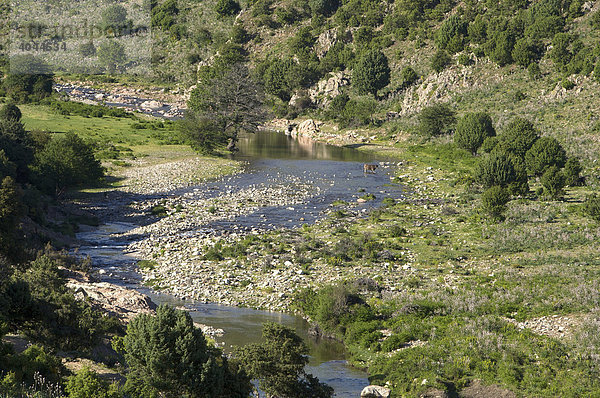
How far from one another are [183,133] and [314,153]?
70.6 feet

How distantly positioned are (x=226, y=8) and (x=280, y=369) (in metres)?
179

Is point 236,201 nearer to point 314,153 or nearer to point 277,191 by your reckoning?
point 277,191

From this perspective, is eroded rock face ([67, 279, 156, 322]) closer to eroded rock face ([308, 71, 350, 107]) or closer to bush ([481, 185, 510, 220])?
bush ([481, 185, 510, 220])

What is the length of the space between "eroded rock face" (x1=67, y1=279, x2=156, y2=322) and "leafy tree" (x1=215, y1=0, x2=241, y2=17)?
554 feet

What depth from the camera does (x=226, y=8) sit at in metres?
190

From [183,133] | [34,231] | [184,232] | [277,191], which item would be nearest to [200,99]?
[183,133]

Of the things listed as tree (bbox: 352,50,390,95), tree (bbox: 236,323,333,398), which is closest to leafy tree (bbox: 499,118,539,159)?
tree (bbox: 352,50,390,95)

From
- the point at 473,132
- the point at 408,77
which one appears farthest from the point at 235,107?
the point at 408,77

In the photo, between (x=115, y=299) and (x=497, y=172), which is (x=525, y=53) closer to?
(x=497, y=172)

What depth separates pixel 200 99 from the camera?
106688mm

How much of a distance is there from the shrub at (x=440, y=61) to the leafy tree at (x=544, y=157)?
178ft

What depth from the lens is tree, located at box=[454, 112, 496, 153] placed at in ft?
287

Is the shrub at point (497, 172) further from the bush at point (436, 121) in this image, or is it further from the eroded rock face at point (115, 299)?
the bush at point (436, 121)

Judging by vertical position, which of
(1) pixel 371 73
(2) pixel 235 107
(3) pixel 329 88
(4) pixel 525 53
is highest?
(4) pixel 525 53
